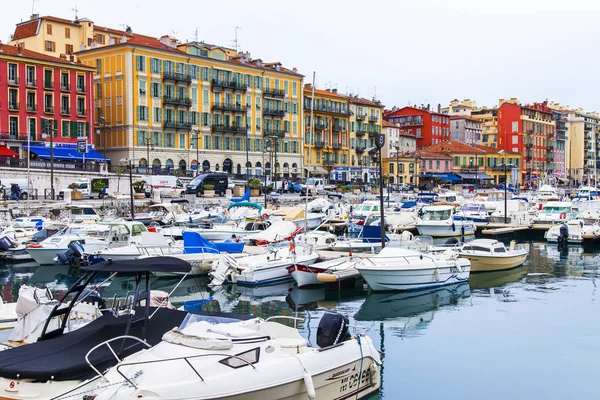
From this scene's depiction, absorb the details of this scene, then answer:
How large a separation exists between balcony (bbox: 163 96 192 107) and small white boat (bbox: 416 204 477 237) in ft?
117

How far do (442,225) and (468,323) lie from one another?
23.9 metres

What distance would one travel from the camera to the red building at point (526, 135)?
401 ft

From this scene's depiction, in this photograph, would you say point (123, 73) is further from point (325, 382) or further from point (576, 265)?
point (325, 382)

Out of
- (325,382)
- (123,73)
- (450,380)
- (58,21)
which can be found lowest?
(450,380)

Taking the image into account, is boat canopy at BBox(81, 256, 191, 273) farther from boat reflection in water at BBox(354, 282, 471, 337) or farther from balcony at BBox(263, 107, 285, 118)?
balcony at BBox(263, 107, 285, 118)

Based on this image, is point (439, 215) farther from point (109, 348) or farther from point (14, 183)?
point (109, 348)

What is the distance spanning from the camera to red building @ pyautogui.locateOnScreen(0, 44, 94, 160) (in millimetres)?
61469

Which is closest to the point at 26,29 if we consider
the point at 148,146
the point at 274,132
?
the point at 148,146

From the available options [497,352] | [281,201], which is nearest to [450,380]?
[497,352]

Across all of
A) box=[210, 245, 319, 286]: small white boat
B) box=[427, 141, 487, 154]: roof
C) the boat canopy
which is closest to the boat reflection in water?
box=[210, 245, 319, 286]: small white boat

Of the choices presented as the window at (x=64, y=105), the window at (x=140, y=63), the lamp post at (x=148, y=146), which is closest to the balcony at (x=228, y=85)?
the window at (x=140, y=63)

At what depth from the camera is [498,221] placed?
51.7 meters

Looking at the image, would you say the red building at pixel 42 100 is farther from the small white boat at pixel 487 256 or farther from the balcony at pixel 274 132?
the small white boat at pixel 487 256

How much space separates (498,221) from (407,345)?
3531 cm
